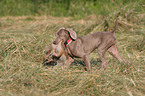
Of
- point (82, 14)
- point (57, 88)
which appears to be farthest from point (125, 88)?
point (82, 14)

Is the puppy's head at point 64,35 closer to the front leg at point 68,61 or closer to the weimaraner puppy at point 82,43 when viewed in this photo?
the weimaraner puppy at point 82,43

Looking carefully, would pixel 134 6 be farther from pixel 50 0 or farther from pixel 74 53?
pixel 50 0

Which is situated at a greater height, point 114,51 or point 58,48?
point 58,48

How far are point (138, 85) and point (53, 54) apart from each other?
83.8 inches

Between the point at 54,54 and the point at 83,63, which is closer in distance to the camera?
the point at 54,54

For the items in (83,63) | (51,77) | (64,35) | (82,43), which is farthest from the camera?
(83,63)

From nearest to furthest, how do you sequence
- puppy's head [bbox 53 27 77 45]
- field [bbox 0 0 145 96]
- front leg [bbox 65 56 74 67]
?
field [bbox 0 0 145 96]
puppy's head [bbox 53 27 77 45]
front leg [bbox 65 56 74 67]

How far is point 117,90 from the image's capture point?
3.39 m

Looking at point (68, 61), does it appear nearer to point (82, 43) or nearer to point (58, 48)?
point (58, 48)

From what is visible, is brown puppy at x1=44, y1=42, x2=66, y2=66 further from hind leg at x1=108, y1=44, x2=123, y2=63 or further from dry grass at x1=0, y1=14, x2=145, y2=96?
hind leg at x1=108, y1=44, x2=123, y2=63

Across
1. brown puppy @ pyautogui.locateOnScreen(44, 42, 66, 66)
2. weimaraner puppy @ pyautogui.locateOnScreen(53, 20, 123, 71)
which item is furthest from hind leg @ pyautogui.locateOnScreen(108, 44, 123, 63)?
brown puppy @ pyautogui.locateOnScreen(44, 42, 66, 66)

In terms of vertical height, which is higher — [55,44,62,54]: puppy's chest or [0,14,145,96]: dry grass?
[55,44,62,54]: puppy's chest

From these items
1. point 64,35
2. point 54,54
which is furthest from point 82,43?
point 54,54

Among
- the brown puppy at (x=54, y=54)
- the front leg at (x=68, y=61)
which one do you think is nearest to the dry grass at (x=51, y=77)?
the brown puppy at (x=54, y=54)
